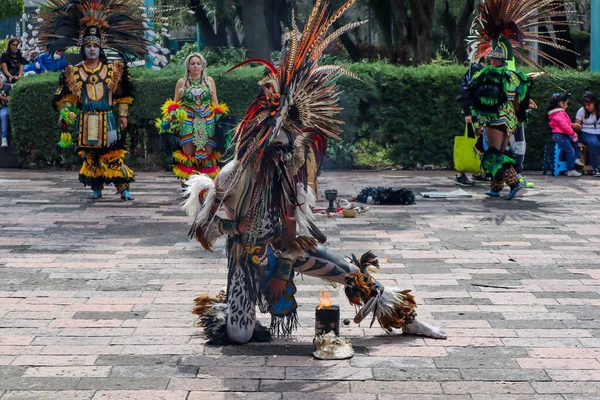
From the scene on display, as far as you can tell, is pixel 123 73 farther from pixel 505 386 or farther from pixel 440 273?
pixel 505 386

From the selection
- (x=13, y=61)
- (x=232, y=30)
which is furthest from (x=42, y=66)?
→ (x=232, y=30)

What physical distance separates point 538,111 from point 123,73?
6830 millimetres

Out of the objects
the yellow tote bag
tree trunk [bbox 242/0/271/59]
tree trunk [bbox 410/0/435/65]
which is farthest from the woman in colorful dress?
tree trunk [bbox 410/0/435/65]

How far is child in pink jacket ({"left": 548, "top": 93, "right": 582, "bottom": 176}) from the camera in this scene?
14.6 metres

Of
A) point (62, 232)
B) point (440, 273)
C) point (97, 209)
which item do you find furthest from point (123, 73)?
point (440, 273)

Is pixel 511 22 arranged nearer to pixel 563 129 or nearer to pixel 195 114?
pixel 563 129

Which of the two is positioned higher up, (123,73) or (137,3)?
(137,3)

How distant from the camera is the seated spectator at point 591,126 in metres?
14.8

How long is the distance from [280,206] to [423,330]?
1187 millimetres

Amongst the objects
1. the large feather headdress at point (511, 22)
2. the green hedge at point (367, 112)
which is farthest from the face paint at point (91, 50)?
the large feather headdress at point (511, 22)

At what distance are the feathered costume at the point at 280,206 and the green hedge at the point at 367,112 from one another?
31.6 ft

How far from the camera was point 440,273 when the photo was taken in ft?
25.5

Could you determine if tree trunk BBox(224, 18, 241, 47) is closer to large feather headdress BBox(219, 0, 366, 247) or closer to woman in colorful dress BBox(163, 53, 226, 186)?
woman in colorful dress BBox(163, 53, 226, 186)

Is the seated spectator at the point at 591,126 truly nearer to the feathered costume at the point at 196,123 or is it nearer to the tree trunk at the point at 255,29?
the feathered costume at the point at 196,123
